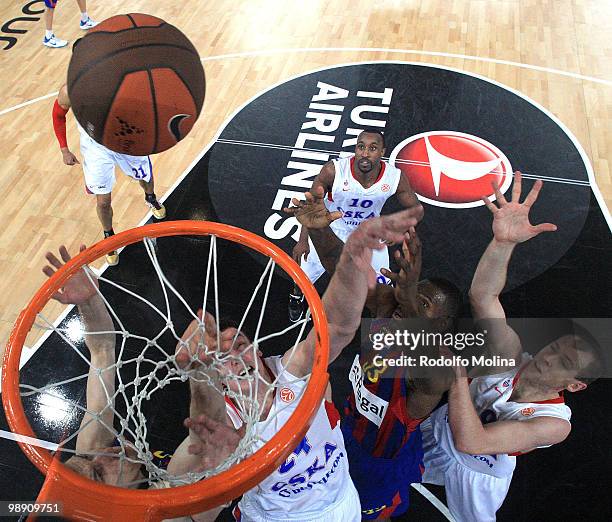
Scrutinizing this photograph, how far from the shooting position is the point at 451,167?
480cm

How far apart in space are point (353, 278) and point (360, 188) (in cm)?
149

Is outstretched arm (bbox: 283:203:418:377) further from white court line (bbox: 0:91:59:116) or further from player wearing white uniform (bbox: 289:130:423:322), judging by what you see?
white court line (bbox: 0:91:59:116)

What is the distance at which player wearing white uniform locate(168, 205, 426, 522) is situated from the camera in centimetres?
211

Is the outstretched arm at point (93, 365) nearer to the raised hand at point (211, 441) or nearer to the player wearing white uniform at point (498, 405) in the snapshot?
the raised hand at point (211, 441)

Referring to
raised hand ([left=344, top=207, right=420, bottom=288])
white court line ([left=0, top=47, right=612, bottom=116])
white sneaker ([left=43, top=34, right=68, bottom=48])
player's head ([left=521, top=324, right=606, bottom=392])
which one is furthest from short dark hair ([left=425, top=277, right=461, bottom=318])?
white sneaker ([left=43, top=34, right=68, bottom=48])

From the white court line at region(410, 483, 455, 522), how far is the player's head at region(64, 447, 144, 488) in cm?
160

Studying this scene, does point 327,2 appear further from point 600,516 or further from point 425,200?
point 600,516

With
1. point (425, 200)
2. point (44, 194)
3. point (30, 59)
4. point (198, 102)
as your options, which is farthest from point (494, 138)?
point (30, 59)

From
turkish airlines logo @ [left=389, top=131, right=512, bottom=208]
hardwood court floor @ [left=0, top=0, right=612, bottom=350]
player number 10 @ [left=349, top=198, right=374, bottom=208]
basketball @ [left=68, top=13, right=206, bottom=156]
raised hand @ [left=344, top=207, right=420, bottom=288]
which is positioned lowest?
turkish airlines logo @ [left=389, top=131, right=512, bottom=208]

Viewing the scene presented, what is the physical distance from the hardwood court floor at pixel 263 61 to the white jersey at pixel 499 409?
2820 mm

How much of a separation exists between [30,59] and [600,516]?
20.6 ft

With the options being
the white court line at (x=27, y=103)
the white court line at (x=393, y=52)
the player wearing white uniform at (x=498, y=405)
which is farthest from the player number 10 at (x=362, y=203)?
the white court line at (x=27, y=103)

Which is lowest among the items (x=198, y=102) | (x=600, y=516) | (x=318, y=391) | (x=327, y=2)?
(x=600, y=516)

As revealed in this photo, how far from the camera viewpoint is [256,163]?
16.0ft
